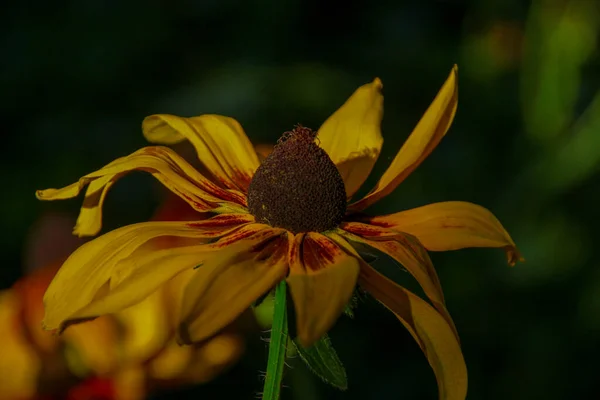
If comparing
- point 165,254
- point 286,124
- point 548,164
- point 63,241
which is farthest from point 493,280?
point 165,254

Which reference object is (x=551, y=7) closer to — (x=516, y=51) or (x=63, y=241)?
(x=516, y=51)

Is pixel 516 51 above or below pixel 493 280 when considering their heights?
above

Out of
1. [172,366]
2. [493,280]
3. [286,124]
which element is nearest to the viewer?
[172,366]

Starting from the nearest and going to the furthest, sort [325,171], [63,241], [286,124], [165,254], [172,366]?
[165,254]
[325,171]
[172,366]
[63,241]
[286,124]

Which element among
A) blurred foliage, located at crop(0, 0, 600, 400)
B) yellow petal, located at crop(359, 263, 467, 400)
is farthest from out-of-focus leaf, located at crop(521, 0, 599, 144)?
yellow petal, located at crop(359, 263, 467, 400)

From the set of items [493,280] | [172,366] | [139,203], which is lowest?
[493,280]

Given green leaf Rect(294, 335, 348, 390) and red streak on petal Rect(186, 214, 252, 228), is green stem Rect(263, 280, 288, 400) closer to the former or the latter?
green leaf Rect(294, 335, 348, 390)
